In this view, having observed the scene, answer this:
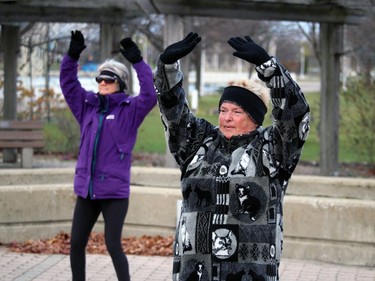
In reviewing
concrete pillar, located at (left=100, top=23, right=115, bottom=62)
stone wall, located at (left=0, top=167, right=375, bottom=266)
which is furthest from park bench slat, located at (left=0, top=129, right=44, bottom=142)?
stone wall, located at (left=0, top=167, right=375, bottom=266)

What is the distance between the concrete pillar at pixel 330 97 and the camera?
43.9 feet

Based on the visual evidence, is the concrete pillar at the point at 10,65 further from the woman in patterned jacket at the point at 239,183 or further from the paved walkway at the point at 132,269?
the woman in patterned jacket at the point at 239,183

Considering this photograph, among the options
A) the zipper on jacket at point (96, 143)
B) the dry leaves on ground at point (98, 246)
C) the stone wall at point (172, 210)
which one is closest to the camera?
the zipper on jacket at point (96, 143)

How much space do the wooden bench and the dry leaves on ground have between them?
17.3 ft

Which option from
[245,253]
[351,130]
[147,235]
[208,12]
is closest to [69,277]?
[147,235]

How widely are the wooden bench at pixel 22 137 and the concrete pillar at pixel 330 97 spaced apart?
4.46 meters

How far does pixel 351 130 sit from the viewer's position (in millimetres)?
16047

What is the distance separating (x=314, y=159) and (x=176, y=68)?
13576 mm

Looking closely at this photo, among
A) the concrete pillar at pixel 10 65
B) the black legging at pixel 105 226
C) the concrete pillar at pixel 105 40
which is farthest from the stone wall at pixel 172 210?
the concrete pillar at pixel 10 65

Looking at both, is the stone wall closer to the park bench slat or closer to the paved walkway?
the paved walkway

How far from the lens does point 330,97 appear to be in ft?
44.1

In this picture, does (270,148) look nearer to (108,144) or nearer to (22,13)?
(108,144)

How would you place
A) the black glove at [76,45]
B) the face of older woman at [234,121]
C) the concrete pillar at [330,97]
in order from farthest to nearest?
the concrete pillar at [330,97] → the black glove at [76,45] → the face of older woman at [234,121]

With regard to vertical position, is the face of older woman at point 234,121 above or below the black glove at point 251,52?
below
